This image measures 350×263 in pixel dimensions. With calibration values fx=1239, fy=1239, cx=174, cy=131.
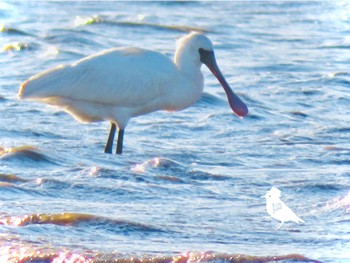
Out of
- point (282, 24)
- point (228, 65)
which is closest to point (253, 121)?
point (228, 65)

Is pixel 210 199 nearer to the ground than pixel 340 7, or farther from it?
farther from it

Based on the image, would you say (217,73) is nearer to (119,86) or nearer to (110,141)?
(119,86)

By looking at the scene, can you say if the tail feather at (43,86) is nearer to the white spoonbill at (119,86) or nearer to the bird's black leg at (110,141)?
the white spoonbill at (119,86)

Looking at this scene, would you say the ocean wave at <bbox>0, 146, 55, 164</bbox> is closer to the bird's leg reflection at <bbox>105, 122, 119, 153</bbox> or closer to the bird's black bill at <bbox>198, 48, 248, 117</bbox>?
the bird's leg reflection at <bbox>105, 122, 119, 153</bbox>

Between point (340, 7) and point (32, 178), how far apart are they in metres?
16.1

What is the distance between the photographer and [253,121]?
13070 mm

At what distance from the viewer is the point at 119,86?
11.0 m

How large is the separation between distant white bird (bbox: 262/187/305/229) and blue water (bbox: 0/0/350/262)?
7 centimetres

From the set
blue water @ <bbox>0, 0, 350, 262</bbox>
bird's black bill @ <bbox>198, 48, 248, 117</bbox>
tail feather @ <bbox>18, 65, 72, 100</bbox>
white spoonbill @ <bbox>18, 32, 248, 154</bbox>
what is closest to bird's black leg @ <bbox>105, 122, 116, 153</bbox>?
white spoonbill @ <bbox>18, 32, 248, 154</bbox>

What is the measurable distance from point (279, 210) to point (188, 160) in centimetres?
272

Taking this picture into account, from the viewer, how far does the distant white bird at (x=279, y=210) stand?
25.6ft

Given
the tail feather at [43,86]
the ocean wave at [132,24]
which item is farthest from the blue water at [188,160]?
the tail feather at [43,86]

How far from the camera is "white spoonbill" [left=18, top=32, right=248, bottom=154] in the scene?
35.2 feet

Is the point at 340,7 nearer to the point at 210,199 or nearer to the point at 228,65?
the point at 228,65
